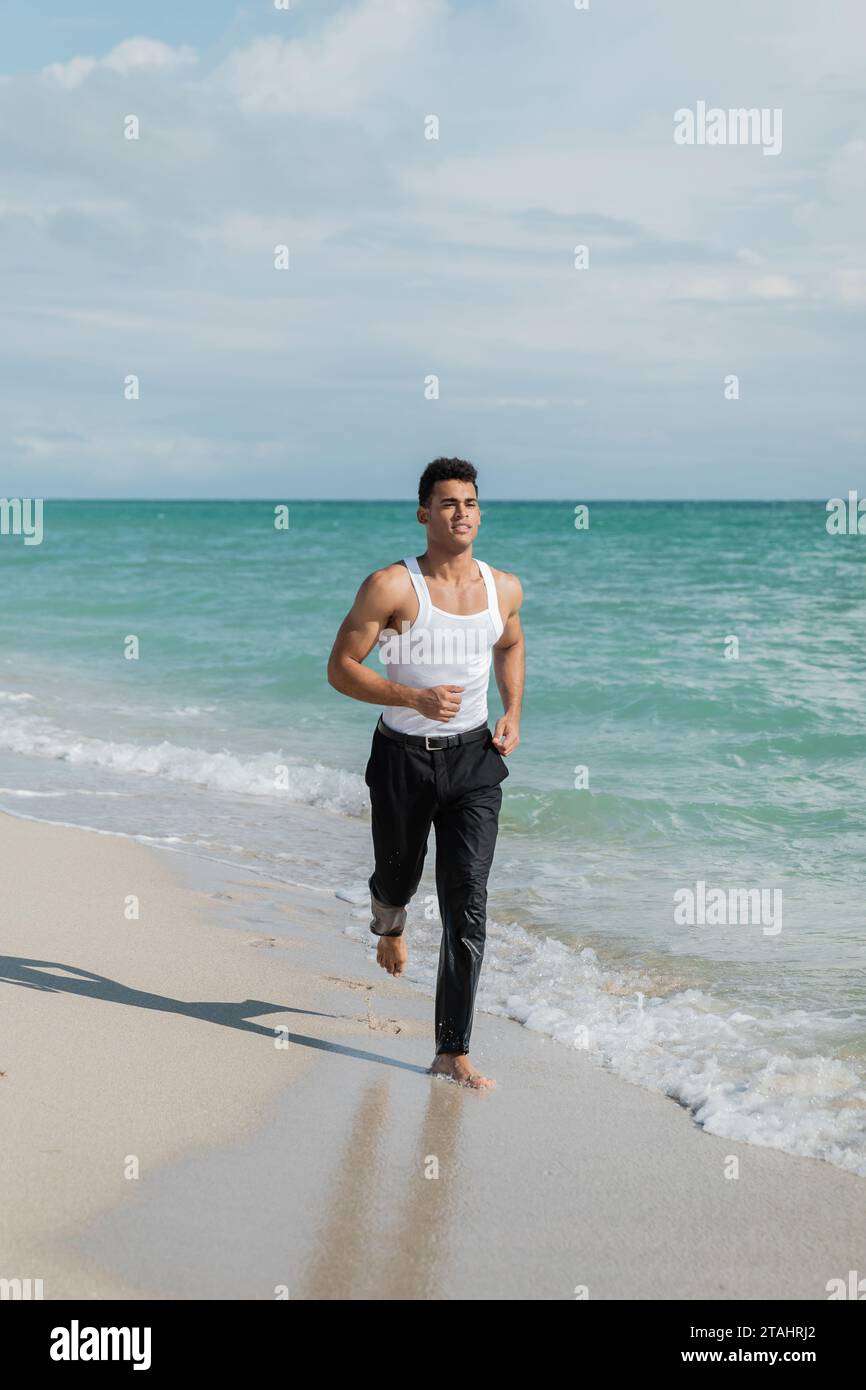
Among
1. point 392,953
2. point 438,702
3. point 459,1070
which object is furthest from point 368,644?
point 459,1070

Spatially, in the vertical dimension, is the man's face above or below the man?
above

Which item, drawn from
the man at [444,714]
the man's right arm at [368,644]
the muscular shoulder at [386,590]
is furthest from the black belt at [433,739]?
the muscular shoulder at [386,590]

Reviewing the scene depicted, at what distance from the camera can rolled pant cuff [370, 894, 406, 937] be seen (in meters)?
4.58

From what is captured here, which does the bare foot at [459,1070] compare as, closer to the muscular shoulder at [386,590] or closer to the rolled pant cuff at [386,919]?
A: the rolled pant cuff at [386,919]

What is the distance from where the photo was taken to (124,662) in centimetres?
1705

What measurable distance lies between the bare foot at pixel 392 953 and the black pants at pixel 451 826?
32 centimetres

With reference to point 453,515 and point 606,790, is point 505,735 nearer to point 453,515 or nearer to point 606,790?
point 453,515

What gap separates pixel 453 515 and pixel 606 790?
556cm

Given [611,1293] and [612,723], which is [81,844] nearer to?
[611,1293]

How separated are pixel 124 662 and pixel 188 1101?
13559 mm

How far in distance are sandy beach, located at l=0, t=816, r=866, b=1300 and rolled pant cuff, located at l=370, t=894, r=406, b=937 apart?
0.43m

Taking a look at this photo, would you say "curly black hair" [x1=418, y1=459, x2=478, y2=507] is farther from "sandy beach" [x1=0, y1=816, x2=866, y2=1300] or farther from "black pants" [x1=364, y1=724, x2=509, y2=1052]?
"sandy beach" [x1=0, y1=816, x2=866, y2=1300]

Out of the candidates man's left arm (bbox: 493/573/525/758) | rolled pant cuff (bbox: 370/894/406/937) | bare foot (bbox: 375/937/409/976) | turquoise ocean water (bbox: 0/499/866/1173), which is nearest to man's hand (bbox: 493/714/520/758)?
man's left arm (bbox: 493/573/525/758)

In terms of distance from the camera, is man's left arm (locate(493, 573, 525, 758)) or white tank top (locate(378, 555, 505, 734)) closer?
white tank top (locate(378, 555, 505, 734))
